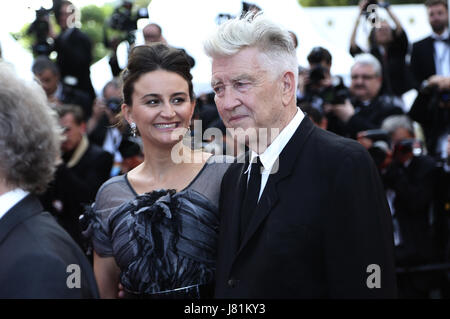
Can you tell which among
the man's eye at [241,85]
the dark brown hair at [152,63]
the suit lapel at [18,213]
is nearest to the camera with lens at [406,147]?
the dark brown hair at [152,63]

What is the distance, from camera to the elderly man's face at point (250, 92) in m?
2.51

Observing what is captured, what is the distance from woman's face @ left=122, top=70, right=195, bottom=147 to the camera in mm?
3074

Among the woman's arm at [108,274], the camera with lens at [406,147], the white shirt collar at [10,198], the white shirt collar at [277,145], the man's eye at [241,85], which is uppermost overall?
the man's eye at [241,85]

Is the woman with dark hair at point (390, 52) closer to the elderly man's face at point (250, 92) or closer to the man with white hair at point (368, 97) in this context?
the man with white hair at point (368, 97)

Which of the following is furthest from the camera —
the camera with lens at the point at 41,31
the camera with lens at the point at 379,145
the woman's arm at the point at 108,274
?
the camera with lens at the point at 41,31

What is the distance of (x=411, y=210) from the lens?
4879 millimetres

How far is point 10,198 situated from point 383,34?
192 inches

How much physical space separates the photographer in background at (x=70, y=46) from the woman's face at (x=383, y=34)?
3212mm

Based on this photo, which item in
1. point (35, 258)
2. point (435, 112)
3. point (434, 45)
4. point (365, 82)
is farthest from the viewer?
point (434, 45)

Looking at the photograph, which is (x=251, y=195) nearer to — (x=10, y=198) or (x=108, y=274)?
(x=10, y=198)

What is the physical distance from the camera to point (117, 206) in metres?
3.14

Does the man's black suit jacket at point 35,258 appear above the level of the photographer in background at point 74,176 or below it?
below

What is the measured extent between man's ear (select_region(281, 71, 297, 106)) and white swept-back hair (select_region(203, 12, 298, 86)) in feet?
0.08

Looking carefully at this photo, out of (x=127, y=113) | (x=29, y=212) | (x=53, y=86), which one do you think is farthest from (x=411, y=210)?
(x=53, y=86)
